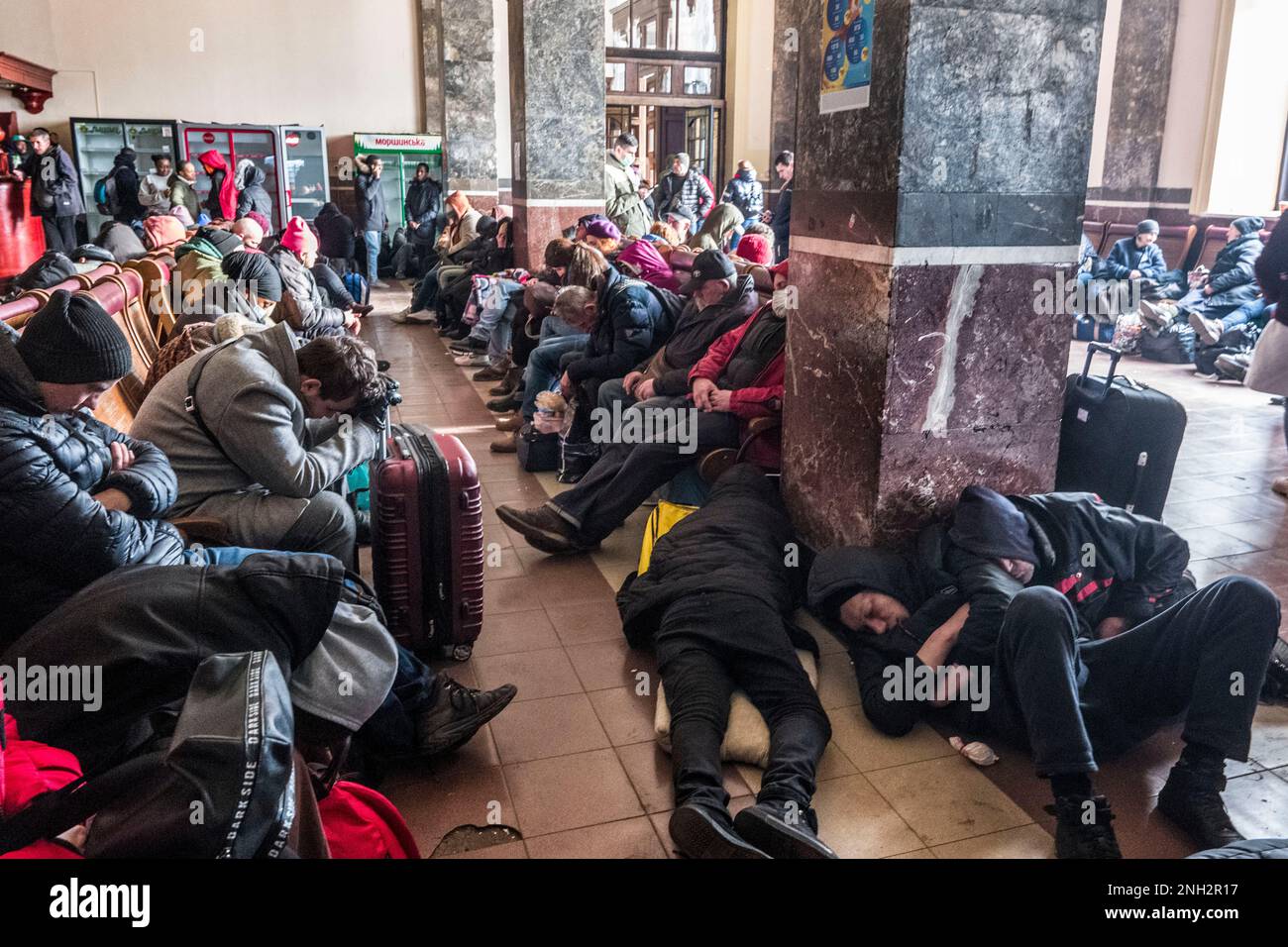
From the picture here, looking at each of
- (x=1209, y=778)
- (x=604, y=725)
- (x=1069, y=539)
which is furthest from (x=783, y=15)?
(x=1209, y=778)

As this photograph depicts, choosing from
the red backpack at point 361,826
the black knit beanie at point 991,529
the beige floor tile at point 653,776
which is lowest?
the beige floor tile at point 653,776

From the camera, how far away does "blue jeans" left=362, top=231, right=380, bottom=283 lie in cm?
1287

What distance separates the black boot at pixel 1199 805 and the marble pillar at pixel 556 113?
6.89 metres

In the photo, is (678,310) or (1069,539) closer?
(1069,539)

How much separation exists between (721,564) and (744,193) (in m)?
7.17

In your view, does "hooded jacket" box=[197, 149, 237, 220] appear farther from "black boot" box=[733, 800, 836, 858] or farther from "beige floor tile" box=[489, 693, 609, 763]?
"black boot" box=[733, 800, 836, 858]

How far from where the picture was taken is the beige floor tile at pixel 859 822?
2.24 metres

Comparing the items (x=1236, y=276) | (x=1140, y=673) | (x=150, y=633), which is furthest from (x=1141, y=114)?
(x=150, y=633)

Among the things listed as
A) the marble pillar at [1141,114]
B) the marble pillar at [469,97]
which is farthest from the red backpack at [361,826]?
the marble pillar at [469,97]

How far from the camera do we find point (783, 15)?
3641mm

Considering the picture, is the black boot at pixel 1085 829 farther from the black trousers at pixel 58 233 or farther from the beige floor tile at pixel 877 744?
the black trousers at pixel 58 233

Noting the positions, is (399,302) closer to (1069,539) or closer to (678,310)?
(678,310)

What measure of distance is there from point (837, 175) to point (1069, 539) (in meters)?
1.39
